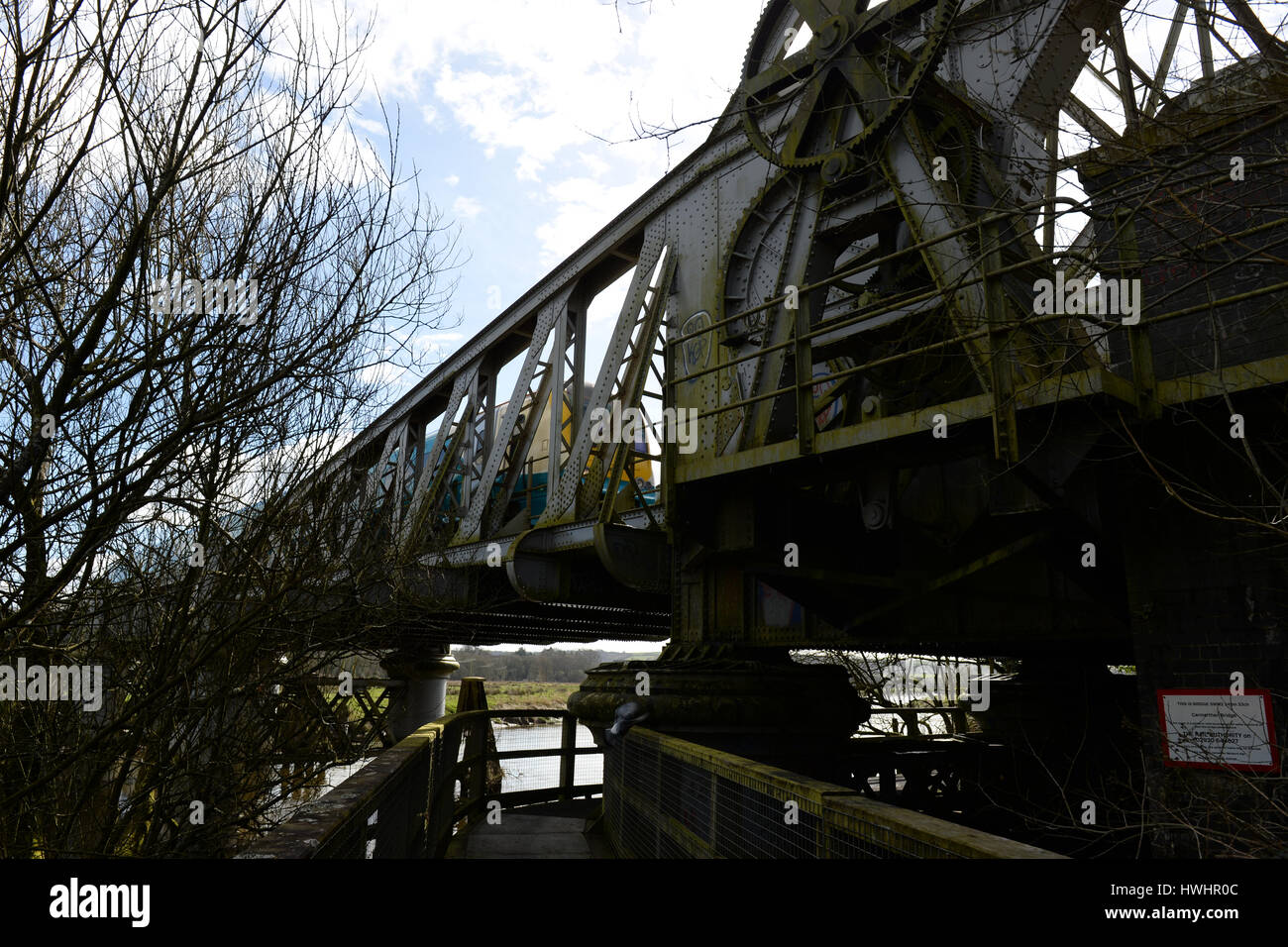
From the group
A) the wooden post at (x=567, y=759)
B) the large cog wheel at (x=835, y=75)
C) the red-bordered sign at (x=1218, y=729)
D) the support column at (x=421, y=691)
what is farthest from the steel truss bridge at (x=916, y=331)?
the support column at (x=421, y=691)

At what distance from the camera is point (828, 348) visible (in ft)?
25.9

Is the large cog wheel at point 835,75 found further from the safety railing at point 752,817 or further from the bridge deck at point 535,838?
the bridge deck at point 535,838

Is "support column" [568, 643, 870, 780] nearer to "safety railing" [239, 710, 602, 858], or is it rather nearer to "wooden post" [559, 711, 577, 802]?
"safety railing" [239, 710, 602, 858]

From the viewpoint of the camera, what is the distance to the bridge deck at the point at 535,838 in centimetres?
795

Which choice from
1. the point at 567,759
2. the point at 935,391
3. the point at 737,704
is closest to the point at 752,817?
the point at 737,704

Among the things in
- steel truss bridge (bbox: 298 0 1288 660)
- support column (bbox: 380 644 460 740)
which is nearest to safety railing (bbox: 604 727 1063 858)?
steel truss bridge (bbox: 298 0 1288 660)

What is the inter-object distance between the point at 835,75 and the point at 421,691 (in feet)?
69.5

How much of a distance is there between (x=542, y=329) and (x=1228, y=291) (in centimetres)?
1007

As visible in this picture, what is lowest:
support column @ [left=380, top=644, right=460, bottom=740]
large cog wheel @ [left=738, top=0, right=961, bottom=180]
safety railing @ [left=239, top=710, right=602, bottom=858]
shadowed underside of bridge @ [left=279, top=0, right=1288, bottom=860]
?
support column @ [left=380, top=644, right=460, bottom=740]

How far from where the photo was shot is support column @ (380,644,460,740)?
955 inches

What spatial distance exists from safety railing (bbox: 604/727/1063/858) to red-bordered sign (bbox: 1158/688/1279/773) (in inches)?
107

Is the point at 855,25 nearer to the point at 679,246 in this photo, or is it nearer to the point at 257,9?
the point at 679,246

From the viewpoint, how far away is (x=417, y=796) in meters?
5.55

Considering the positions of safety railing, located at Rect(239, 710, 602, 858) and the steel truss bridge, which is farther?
the steel truss bridge
